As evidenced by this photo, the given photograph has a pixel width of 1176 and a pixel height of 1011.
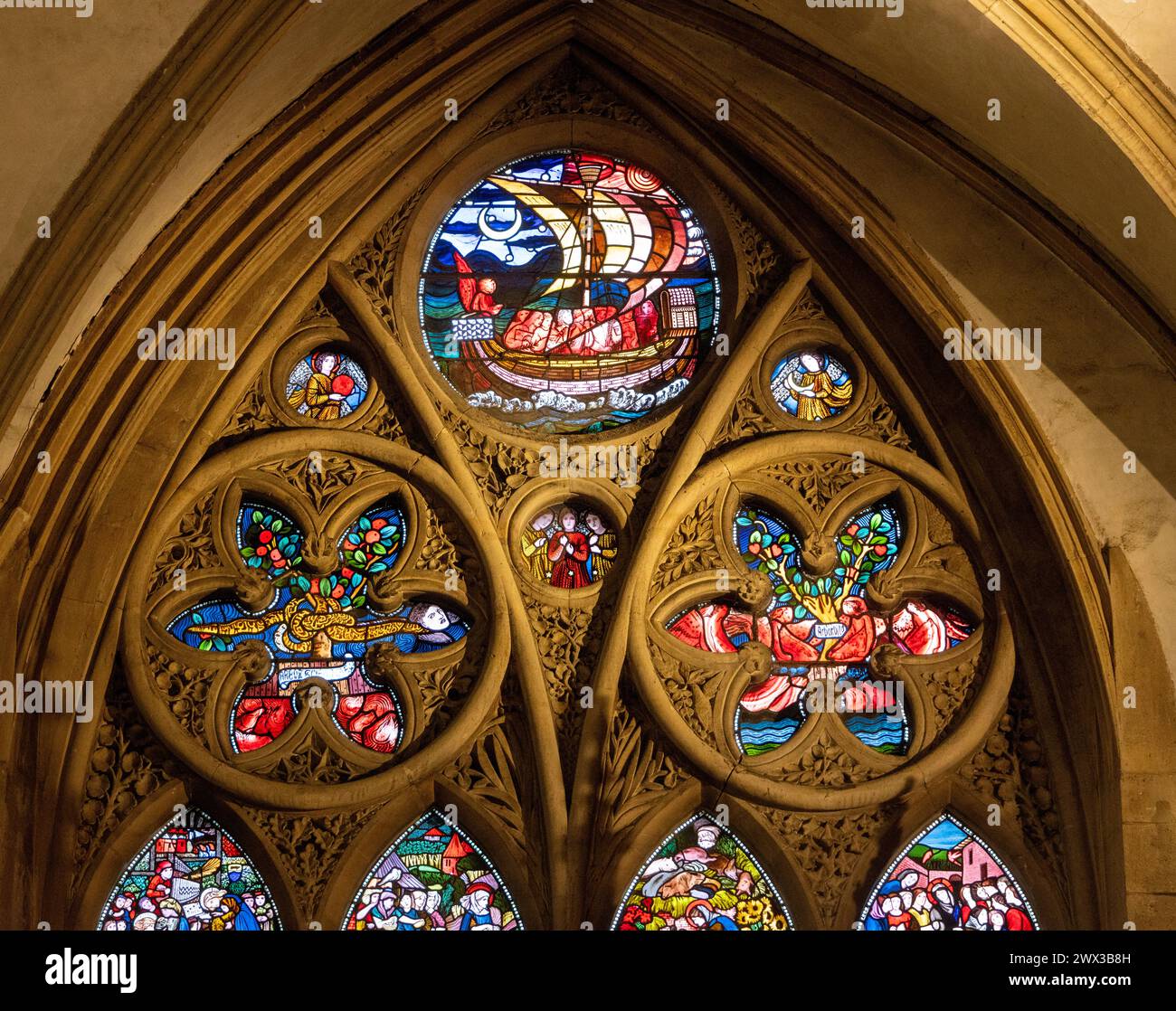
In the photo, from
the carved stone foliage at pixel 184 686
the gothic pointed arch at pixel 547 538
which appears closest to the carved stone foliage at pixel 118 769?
the gothic pointed arch at pixel 547 538

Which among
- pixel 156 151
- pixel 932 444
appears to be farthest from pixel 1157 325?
pixel 156 151

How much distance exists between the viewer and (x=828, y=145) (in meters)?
9.49

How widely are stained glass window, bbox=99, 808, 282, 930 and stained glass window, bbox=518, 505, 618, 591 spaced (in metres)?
1.64

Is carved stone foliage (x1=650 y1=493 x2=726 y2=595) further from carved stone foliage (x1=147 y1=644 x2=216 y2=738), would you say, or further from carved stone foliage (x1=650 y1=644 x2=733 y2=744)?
carved stone foliage (x1=147 y1=644 x2=216 y2=738)

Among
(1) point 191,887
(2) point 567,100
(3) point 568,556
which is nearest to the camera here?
(1) point 191,887

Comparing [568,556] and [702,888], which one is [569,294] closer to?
[568,556]

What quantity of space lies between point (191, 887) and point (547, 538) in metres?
1.99

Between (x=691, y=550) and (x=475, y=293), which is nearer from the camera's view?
(x=691, y=550)

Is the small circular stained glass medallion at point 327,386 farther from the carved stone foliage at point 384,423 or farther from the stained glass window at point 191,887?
the stained glass window at point 191,887

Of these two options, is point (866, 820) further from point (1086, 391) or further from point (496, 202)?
point (496, 202)

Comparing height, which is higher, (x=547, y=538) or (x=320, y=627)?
(x=547, y=538)

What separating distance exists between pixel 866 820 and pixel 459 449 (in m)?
2.22

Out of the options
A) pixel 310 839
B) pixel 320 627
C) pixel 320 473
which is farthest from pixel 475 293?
pixel 310 839

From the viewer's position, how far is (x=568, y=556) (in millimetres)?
9242
